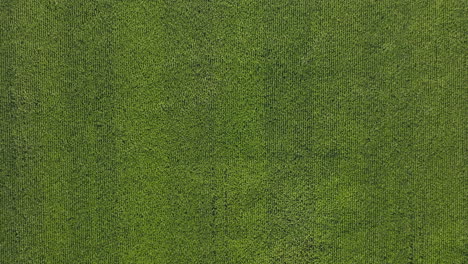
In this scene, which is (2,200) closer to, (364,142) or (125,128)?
(125,128)

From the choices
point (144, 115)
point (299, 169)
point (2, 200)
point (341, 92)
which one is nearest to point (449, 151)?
point (341, 92)

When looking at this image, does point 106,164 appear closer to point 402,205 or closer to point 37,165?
point 37,165

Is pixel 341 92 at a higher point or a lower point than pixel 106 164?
higher

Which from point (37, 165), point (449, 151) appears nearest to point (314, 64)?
point (449, 151)

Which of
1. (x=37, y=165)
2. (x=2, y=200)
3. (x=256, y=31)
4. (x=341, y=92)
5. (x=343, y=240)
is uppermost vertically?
(x=256, y=31)

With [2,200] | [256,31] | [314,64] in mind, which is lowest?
[2,200]

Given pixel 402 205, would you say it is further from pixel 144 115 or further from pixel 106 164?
pixel 106 164
